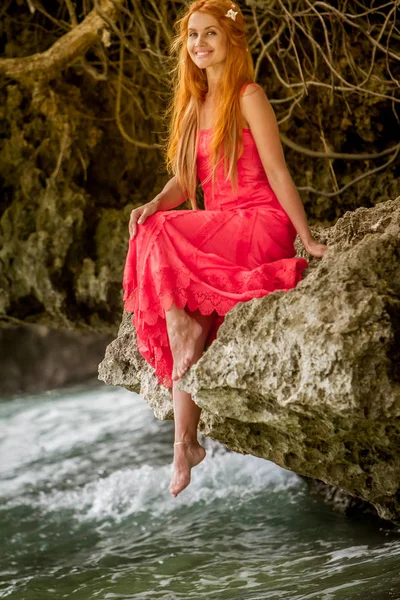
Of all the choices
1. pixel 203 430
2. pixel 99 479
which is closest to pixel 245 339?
pixel 203 430

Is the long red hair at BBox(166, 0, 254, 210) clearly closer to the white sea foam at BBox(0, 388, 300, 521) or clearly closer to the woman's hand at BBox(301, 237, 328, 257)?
the woman's hand at BBox(301, 237, 328, 257)

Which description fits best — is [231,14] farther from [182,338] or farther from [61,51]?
[61,51]

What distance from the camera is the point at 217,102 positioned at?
266cm

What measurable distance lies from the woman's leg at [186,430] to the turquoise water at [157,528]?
49 cm

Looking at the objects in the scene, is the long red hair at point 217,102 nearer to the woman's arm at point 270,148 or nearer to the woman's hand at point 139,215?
the woman's arm at point 270,148

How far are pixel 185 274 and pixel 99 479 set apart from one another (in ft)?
7.27

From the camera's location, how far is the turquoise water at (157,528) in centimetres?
283

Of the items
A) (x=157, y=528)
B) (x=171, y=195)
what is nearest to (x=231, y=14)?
(x=171, y=195)

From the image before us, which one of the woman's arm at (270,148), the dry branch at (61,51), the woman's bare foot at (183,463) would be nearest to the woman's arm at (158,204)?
the woman's arm at (270,148)

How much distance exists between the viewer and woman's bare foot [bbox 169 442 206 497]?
2.42 m

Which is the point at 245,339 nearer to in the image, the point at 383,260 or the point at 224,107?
the point at 383,260

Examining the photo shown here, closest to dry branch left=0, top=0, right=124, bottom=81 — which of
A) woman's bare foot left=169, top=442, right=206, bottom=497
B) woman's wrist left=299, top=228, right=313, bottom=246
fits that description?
woman's wrist left=299, top=228, right=313, bottom=246

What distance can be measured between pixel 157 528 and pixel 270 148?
180 cm

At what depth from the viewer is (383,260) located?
2229 millimetres
